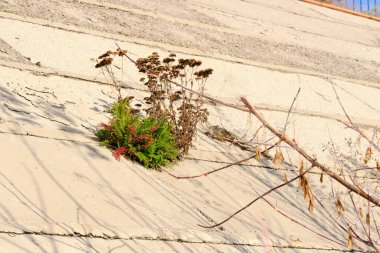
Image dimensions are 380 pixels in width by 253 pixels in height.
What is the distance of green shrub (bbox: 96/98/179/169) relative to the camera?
3.65 meters

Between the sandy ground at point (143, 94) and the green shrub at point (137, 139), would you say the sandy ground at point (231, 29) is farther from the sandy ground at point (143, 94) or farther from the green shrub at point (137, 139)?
the green shrub at point (137, 139)

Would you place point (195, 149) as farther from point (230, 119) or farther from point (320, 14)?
point (320, 14)

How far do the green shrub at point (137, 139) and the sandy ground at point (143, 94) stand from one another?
81mm

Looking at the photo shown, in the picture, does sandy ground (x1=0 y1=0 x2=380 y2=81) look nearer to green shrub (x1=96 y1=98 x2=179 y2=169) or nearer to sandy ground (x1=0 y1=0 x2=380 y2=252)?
sandy ground (x1=0 y1=0 x2=380 y2=252)

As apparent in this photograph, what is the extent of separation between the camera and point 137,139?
3.67 meters

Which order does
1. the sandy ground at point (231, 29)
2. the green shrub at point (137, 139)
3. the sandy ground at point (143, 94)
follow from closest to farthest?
the sandy ground at point (143, 94) → the green shrub at point (137, 139) → the sandy ground at point (231, 29)

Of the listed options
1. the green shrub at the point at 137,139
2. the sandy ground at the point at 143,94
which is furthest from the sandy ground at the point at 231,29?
the green shrub at the point at 137,139

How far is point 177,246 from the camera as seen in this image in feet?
8.97

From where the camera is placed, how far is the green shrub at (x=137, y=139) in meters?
3.65

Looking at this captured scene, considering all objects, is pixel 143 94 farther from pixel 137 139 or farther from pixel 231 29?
pixel 231 29

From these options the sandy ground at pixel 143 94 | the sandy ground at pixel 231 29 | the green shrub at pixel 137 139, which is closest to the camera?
the sandy ground at pixel 143 94

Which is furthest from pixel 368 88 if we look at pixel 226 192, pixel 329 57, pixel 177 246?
pixel 177 246

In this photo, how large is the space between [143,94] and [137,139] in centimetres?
109

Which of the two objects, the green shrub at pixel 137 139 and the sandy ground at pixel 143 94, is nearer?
the sandy ground at pixel 143 94
